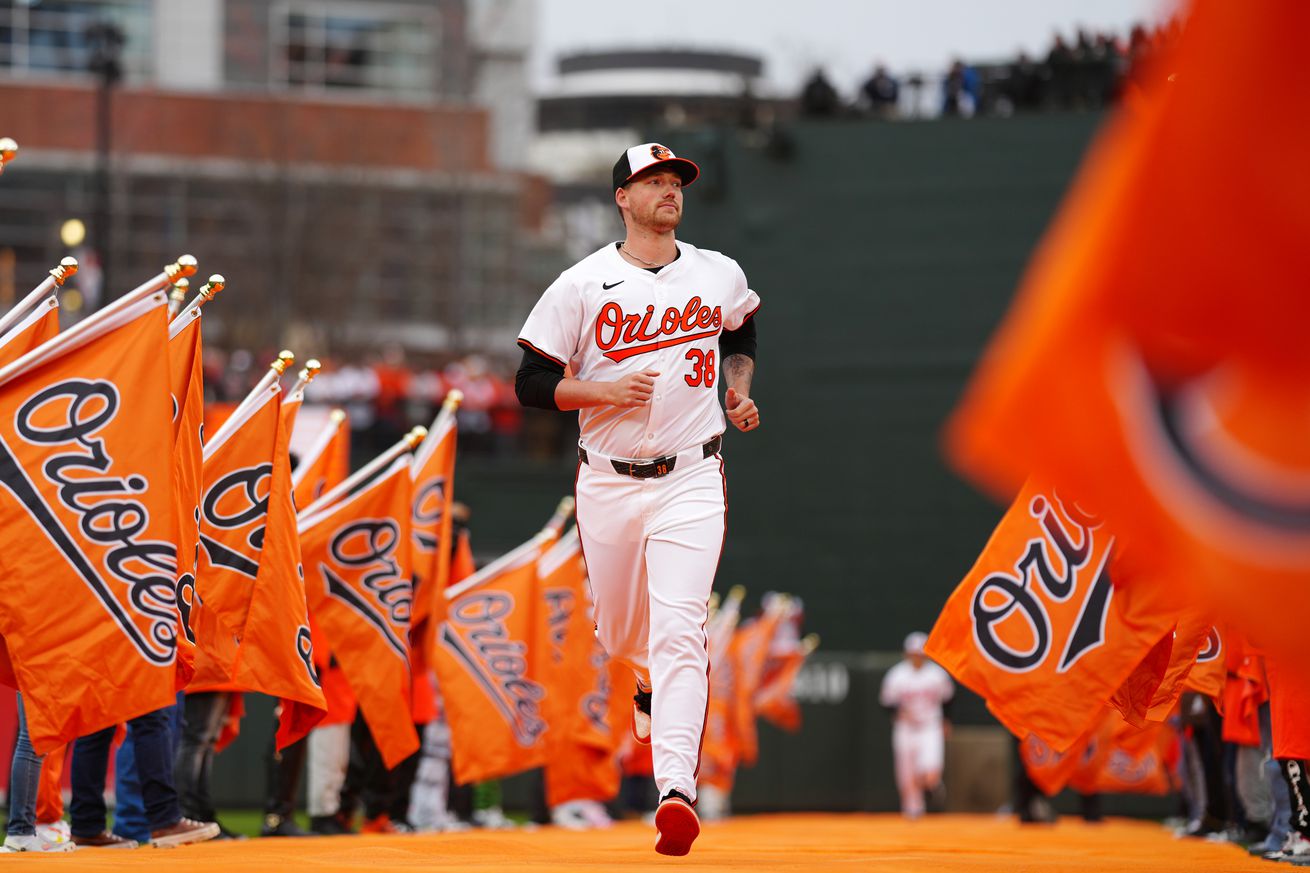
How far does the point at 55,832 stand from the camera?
918 cm

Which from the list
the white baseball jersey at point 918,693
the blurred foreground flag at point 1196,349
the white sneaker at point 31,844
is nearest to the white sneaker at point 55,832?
the white sneaker at point 31,844

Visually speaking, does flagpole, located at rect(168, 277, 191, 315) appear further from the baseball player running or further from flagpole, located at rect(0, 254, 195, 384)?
the baseball player running

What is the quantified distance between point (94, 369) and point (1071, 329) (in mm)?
5121

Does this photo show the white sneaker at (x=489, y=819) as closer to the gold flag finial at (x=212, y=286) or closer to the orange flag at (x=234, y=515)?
the orange flag at (x=234, y=515)

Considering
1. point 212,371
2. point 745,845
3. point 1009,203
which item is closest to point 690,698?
point 745,845

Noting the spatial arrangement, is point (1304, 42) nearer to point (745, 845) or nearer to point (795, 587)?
point (745, 845)

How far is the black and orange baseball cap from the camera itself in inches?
303

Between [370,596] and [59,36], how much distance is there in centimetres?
4043

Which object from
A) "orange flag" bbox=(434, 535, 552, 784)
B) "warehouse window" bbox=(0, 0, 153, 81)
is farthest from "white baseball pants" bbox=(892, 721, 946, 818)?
"warehouse window" bbox=(0, 0, 153, 81)

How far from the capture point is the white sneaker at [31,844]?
837 cm

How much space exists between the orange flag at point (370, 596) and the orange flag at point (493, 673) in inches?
76.2

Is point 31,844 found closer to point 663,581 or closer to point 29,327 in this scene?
point 29,327

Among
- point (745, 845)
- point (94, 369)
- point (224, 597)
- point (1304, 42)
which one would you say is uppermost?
point (1304, 42)

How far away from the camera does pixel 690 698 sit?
7.16m
